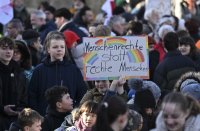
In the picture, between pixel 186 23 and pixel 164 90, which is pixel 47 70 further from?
pixel 186 23

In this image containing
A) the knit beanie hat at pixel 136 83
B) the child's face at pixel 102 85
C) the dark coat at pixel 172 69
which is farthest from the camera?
the dark coat at pixel 172 69

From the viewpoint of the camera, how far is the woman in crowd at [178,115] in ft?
26.7

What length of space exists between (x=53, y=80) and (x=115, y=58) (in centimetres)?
97

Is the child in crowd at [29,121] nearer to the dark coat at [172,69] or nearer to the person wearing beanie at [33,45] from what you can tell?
the dark coat at [172,69]

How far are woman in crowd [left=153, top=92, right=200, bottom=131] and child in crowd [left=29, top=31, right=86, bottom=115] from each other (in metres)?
3.93

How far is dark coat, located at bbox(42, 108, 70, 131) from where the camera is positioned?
11.2 metres

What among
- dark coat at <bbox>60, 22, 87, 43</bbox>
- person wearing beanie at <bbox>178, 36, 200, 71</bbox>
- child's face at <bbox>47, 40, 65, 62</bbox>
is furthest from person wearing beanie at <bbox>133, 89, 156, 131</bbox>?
dark coat at <bbox>60, 22, 87, 43</bbox>

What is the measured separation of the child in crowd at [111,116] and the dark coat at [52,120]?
10.6 feet

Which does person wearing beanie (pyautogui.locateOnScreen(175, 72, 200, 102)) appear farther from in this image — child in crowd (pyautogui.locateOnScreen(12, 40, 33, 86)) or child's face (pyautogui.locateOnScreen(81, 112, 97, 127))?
child in crowd (pyautogui.locateOnScreen(12, 40, 33, 86))

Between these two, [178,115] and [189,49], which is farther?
[189,49]

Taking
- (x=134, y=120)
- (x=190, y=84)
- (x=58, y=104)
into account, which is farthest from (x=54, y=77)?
(x=134, y=120)

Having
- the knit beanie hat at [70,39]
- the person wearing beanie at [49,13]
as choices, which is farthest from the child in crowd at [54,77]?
the person wearing beanie at [49,13]

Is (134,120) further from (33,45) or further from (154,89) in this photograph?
(33,45)

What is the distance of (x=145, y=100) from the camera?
34.4 ft
